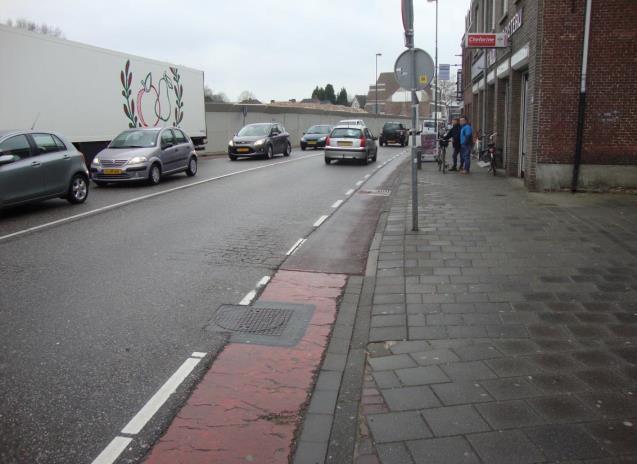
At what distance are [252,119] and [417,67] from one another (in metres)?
31.3

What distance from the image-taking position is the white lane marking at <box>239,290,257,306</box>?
5.79 m

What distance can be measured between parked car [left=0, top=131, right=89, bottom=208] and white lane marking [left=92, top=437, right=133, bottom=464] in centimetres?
823

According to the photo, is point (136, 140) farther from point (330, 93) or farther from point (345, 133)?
point (330, 93)

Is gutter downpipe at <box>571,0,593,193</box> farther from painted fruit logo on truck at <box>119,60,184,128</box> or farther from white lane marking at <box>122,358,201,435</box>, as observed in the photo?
painted fruit logo on truck at <box>119,60,184,128</box>

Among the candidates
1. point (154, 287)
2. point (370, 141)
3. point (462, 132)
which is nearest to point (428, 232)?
point (154, 287)

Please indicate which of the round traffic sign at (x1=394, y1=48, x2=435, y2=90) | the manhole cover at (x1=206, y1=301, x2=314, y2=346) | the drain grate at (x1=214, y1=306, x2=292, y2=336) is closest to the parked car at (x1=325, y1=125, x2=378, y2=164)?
the round traffic sign at (x1=394, y1=48, x2=435, y2=90)

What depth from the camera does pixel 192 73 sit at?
2534 cm

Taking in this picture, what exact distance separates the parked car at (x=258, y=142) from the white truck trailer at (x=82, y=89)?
8.61ft

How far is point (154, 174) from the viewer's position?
51.5ft

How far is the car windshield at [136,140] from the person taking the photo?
16125mm

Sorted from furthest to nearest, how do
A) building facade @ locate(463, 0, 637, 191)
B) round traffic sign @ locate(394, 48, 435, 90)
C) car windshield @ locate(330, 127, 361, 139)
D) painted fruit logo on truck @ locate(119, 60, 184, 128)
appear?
1. car windshield @ locate(330, 127, 361, 139)
2. painted fruit logo on truck @ locate(119, 60, 184, 128)
3. building facade @ locate(463, 0, 637, 191)
4. round traffic sign @ locate(394, 48, 435, 90)

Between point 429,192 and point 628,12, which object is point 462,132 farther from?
point 628,12

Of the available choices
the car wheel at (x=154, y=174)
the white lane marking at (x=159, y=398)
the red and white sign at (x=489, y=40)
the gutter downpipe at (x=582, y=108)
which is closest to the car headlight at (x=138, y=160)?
the car wheel at (x=154, y=174)

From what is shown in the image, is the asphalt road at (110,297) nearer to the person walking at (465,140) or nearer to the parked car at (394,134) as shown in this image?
the person walking at (465,140)
